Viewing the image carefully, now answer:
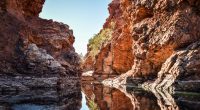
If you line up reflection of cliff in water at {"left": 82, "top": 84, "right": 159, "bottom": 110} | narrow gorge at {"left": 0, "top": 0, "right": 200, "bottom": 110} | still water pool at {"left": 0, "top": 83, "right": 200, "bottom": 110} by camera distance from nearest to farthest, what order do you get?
1. still water pool at {"left": 0, "top": 83, "right": 200, "bottom": 110}
2. reflection of cliff in water at {"left": 82, "top": 84, "right": 159, "bottom": 110}
3. narrow gorge at {"left": 0, "top": 0, "right": 200, "bottom": 110}

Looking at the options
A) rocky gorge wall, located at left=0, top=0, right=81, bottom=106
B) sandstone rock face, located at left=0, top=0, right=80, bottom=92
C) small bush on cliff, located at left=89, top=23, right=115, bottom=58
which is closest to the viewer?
rocky gorge wall, located at left=0, top=0, right=81, bottom=106

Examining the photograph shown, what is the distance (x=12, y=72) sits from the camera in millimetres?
33500

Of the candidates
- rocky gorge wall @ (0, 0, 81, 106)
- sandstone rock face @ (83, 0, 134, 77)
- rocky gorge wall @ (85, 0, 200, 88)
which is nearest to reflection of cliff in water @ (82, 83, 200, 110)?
rocky gorge wall @ (0, 0, 81, 106)

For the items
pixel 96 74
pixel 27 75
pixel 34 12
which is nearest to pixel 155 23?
pixel 34 12

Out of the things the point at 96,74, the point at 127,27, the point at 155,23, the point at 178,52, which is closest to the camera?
the point at 178,52

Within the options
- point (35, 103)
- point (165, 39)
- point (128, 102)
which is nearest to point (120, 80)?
point (165, 39)

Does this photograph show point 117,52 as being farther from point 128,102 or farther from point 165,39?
point 128,102

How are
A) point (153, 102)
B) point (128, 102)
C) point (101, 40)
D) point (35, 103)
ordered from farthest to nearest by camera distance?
1. point (101, 40)
2. point (128, 102)
3. point (153, 102)
4. point (35, 103)

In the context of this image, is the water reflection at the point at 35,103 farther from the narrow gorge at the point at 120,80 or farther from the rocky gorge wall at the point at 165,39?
the rocky gorge wall at the point at 165,39

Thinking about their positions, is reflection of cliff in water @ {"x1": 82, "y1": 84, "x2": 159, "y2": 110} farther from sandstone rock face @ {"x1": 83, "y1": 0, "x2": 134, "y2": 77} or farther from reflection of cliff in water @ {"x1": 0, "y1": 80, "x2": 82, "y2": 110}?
sandstone rock face @ {"x1": 83, "y1": 0, "x2": 134, "y2": 77}

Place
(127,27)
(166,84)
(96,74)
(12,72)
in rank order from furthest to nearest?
1. (96,74)
2. (127,27)
3. (166,84)
4. (12,72)

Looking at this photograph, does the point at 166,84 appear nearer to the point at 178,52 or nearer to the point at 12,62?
the point at 178,52

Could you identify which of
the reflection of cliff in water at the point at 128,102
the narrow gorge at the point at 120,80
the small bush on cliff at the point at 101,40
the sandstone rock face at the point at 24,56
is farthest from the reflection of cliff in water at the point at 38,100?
the small bush on cliff at the point at 101,40

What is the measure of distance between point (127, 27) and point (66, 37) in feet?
70.2
